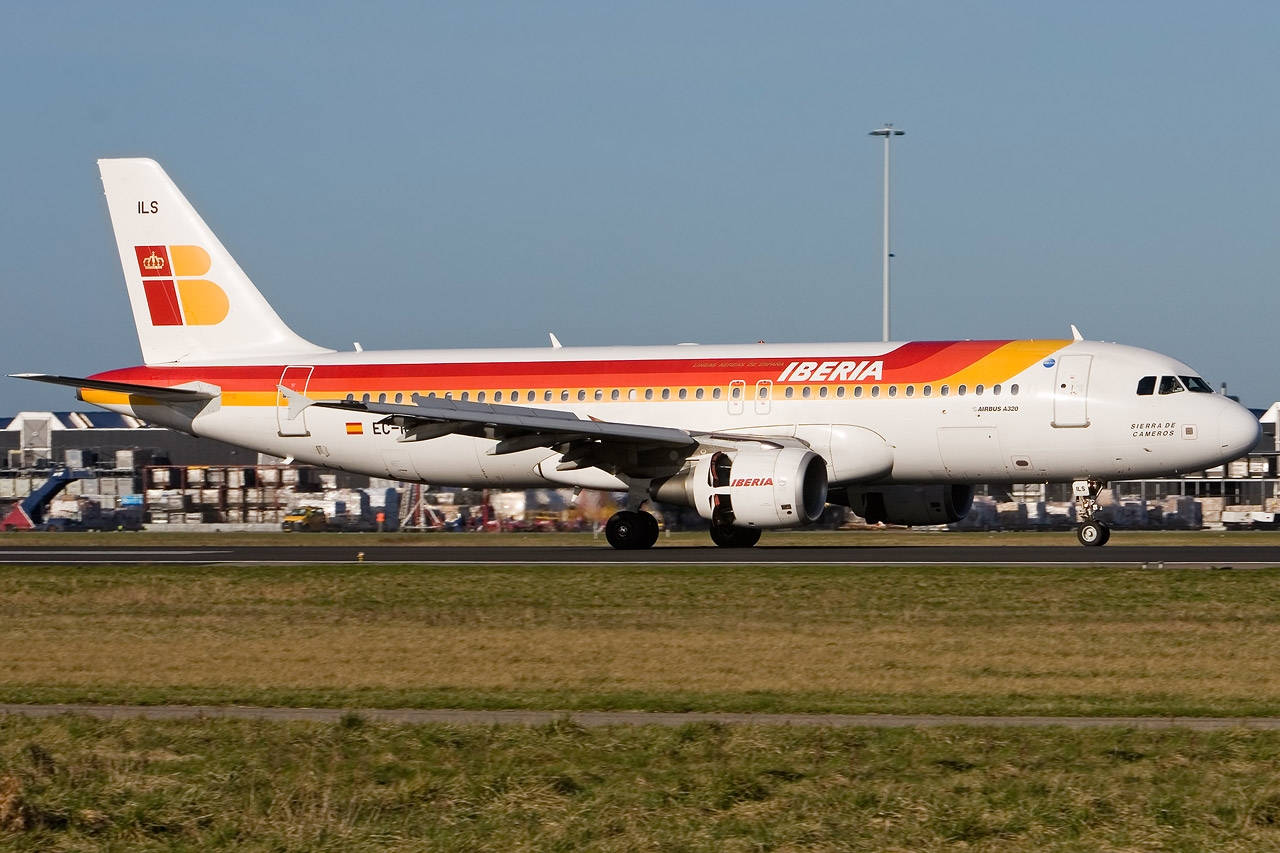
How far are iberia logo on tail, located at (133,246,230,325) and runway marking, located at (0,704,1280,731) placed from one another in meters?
26.7

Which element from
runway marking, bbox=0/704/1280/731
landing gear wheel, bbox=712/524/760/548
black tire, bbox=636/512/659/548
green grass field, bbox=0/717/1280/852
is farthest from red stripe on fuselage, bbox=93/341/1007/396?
green grass field, bbox=0/717/1280/852

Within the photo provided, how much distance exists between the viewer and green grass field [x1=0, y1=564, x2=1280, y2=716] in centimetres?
1695

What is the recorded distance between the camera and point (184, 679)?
18797 millimetres

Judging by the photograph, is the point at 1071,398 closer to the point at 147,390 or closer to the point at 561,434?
the point at 561,434

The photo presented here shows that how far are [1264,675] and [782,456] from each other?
16.9m

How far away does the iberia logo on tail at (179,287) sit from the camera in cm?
4219

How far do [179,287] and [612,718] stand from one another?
3010cm

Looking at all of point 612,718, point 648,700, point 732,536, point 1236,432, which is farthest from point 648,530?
point 612,718

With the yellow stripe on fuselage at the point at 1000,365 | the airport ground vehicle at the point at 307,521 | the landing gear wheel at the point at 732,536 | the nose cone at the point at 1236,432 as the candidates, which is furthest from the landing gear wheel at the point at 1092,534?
the airport ground vehicle at the point at 307,521

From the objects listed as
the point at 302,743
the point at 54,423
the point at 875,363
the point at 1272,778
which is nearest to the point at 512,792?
the point at 302,743

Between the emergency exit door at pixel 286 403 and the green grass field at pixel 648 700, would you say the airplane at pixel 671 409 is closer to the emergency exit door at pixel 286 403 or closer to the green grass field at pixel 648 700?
the emergency exit door at pixel 286 403

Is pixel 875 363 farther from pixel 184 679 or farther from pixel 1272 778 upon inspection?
pixel 1272 778

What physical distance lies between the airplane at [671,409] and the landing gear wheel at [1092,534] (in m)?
0.19

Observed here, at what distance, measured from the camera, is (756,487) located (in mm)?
34000
